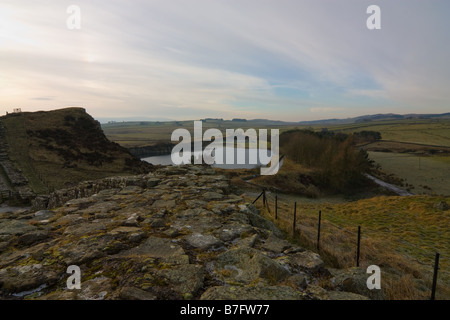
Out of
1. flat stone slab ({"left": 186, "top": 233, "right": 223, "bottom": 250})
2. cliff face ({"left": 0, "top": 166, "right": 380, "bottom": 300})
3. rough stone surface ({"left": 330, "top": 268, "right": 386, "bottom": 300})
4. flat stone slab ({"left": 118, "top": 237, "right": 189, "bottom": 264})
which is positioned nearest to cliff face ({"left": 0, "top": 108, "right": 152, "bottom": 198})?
cliff face ({"left": 0, "top": 166, "right": 380, "bottom": 300})

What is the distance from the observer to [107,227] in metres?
5.55

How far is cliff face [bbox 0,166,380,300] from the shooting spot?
11.0 ft

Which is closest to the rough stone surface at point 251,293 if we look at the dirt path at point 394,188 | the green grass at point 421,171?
the dirt path at point 394,188

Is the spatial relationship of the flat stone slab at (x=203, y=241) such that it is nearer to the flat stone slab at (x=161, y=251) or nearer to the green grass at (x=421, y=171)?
the flat stone slab at (x=161, y=251)

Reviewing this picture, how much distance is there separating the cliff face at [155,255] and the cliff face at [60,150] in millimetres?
19578

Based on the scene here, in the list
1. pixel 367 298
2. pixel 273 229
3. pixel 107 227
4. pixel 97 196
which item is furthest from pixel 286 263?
pixel 97 196

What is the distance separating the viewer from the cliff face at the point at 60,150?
1029 inches

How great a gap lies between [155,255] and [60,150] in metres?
35.6

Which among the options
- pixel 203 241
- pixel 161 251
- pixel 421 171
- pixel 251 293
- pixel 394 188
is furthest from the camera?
pixel 421 171

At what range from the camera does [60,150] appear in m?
32.2

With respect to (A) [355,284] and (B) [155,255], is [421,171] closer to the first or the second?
(A) [355,284]

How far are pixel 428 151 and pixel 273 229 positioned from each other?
295 feet

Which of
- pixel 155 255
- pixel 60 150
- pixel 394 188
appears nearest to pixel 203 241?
pixel 155 255

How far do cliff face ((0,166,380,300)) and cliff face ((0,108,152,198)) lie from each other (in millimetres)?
19578
